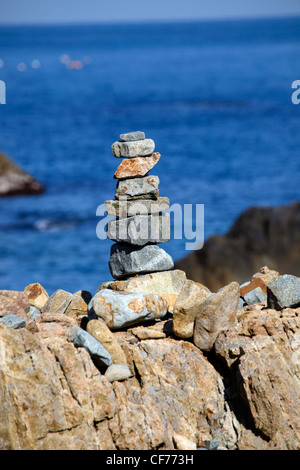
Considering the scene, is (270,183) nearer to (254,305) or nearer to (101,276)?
(101,276)

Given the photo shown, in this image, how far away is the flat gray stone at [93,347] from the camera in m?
8.53

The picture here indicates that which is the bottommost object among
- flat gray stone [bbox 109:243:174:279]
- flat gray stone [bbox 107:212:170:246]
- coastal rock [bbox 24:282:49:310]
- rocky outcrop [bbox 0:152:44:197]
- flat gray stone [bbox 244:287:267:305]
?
flat gray stone [bbox 244:287:267:305]

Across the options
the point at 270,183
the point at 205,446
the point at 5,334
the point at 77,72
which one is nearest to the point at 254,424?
the point at 205,446

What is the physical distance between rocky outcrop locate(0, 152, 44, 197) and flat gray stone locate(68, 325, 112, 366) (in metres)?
34.3

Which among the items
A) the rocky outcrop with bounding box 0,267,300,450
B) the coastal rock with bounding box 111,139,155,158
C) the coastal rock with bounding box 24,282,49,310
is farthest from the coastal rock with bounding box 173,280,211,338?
the coastal rock with bounding box 24,282,49,310

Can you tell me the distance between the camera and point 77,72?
11481cm

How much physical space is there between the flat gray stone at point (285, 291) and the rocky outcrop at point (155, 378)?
3 cm

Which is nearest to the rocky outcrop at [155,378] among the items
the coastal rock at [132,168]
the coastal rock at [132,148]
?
the coastal rock at [132,168]

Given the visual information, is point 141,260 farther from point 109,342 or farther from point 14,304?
point 14,304

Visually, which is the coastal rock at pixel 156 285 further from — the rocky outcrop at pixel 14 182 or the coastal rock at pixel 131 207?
the rocky outcrop at pixel 14 182

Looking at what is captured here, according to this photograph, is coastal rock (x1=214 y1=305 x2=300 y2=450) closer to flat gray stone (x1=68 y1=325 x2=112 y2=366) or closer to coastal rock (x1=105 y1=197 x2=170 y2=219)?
flat gray stone (x1=68 y1=325 x2=112 y2=366)

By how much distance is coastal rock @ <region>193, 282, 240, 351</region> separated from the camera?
29.6 ft

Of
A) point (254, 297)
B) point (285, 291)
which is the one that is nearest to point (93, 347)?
point (285, 291)

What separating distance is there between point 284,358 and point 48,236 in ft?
94.9
